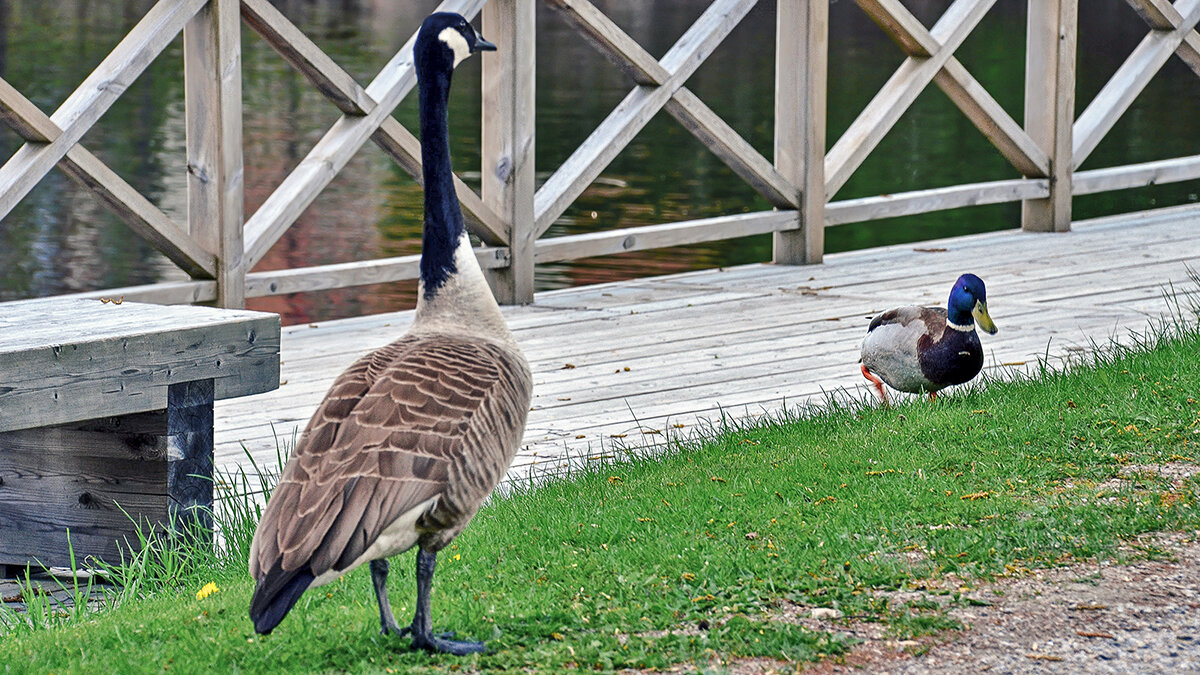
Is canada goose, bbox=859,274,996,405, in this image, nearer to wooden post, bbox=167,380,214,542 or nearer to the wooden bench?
the wooden bench

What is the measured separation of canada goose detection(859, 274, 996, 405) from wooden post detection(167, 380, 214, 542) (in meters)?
2.31

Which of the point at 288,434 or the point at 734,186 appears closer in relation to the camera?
the point at 288,434

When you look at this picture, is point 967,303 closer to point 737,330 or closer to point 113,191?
point 737,330

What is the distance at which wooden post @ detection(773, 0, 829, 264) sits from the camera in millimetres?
9281

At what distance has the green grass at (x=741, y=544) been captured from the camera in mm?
3750

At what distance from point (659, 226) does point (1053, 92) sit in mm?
3010

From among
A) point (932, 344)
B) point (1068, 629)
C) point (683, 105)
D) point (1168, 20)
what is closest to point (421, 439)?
point (1068, 629)

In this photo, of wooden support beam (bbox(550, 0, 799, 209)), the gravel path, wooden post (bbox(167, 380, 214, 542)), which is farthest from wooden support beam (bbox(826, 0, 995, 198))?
the gravel path

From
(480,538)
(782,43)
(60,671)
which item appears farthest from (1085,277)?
(60,671)

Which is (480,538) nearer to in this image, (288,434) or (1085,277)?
(288,434)

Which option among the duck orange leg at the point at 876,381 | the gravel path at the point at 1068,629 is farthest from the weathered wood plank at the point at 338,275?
the gravel path at the point at 1068,629

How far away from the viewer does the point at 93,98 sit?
6.98 m

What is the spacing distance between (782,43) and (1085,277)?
204 cm

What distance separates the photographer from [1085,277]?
8.92 m
